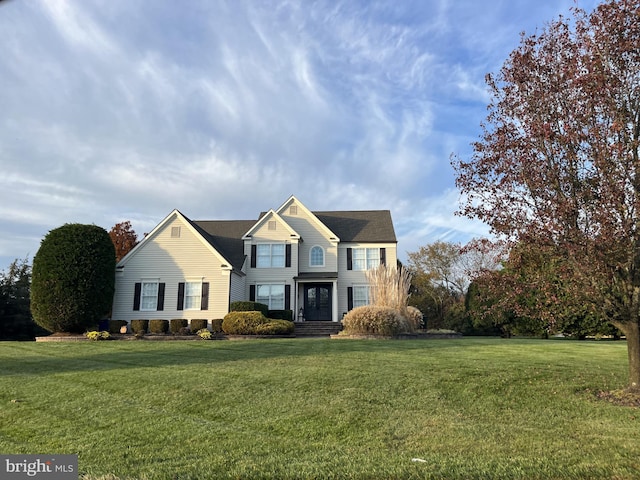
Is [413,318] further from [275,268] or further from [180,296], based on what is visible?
[180,296]

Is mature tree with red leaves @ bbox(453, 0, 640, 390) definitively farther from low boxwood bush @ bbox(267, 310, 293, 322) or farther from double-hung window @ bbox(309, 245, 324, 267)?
double-hung window @ bbox(309, 245, 324, 267)

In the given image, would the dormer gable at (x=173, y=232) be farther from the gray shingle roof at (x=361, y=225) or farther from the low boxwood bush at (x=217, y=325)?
the gray shingle roof at (x=361, y=225)

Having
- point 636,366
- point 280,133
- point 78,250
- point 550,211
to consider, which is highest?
point 280,133

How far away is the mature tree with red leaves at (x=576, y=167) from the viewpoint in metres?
5.99

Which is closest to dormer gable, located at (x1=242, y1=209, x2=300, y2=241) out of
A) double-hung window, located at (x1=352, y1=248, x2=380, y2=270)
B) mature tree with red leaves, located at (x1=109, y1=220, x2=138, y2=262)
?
double-hung window, located at (x1=352, y1=248, x2=380, y2=270)

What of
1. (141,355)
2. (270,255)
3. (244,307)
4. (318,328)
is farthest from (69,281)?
(318,328)

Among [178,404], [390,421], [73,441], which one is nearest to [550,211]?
[390,421]

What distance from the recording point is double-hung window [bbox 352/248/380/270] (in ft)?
84.8

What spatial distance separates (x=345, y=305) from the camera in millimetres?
25250

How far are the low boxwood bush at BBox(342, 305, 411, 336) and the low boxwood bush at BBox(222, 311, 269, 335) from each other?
3848 mm

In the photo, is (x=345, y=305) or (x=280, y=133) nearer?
(x=280, y=133)

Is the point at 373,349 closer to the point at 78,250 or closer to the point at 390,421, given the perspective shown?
the point at 390,421

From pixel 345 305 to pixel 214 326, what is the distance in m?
8.38

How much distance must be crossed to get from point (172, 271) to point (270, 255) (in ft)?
18.4
